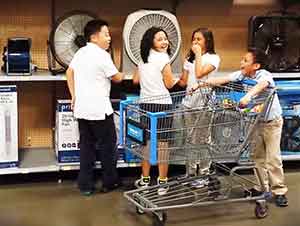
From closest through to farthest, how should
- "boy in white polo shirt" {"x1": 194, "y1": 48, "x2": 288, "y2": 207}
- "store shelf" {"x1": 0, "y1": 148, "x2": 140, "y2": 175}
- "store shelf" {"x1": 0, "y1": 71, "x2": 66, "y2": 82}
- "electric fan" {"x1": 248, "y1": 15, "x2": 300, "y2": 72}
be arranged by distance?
1. "boy in white polo shirt" {"x1": 194, "y1": 48, "x2": 288, "y2": 207}
2. "store shelf" {"x1": 0, "y1": 71, "x2": 66, "y2": 82}
3. "store shelf" {"x1": 0, "y1": 148, "x2": 140, "y2": 175}
4. "electric fan" {"x1": 248, "y1": 15, "x2": 300, "y2": 72}

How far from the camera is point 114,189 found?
15.9 feet

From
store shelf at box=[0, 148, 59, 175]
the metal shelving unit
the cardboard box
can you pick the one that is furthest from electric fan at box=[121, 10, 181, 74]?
store shelf at box=[0, 148, 59, 175]

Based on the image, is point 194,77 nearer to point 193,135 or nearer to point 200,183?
point 193,135

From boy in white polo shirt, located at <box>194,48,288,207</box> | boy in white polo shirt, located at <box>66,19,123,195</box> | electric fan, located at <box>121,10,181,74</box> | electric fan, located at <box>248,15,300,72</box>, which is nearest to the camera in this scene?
boy in white polo shirt, located at <box>194,48,288,207</box>

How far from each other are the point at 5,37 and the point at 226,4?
2.10 meters

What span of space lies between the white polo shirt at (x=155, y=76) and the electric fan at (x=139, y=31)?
1.00 feet

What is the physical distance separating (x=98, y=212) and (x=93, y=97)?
2.90ft

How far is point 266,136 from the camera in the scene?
436cm

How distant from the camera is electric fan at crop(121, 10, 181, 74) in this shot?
4680 millimetres

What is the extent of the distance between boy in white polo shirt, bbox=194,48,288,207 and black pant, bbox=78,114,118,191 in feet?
2.98

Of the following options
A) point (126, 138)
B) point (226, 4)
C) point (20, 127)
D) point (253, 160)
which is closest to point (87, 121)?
point (126, 138)

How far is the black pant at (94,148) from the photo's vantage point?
4.60m

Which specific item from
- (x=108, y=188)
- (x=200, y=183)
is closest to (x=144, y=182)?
(x=108, y=188)

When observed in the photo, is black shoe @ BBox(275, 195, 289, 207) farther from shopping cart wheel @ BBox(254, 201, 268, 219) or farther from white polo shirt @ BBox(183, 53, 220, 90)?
white polo shirt @ BBox(183, 53, 220, 90)
